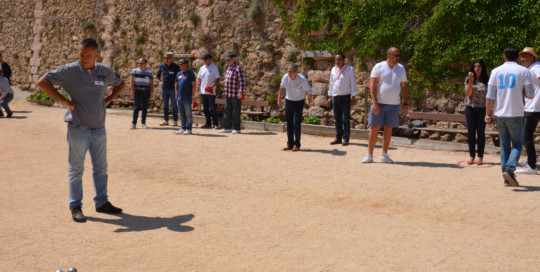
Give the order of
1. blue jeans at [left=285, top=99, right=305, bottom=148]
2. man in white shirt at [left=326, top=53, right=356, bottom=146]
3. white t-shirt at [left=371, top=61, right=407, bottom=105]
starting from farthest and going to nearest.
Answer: man in white shirt at [left=326, top=53, right=356, bottom=146] < blue jeans at [left=285, top=99, right=305, bottom=148] < white t-shirt at [left=371, top=61, right=407, bottom=105]

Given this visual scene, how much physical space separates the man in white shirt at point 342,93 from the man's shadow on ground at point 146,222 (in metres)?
5.40

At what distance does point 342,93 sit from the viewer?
32.6ft

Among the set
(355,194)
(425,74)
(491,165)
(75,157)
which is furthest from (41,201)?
(425,74)

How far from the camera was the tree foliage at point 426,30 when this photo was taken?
30.3ft

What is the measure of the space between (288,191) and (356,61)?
19.6ft

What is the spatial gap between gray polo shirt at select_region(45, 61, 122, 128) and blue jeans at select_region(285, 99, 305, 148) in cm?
455

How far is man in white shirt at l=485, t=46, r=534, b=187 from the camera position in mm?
6293

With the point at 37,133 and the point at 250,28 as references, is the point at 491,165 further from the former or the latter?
the point at 37,133

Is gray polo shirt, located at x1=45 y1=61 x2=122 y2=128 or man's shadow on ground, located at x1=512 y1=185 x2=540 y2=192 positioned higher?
gray polo shirt, located at x1=45 y1=61 x2=122 y2=128

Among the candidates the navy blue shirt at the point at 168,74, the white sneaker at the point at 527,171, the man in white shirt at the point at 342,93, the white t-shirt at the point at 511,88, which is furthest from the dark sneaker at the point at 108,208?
the navy blue shirt at the point at 168,74

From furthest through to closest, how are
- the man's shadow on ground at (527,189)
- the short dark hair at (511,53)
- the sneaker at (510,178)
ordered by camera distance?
the short dark hair at (511,53) < the sneaker at (510,178) < the man's shadow on ground at (527,189)

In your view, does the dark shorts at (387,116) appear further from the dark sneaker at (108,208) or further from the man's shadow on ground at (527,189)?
the dark sneaker at (108,208)

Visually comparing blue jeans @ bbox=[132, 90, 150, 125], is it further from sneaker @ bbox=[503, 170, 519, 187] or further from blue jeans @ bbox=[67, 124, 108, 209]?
sneaker @ bbox=[503, 170, 519, 187]

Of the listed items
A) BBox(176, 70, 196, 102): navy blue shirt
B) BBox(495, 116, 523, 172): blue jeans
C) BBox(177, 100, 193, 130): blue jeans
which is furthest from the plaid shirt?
BBox(495, 116, 523, 172): blue jeans
